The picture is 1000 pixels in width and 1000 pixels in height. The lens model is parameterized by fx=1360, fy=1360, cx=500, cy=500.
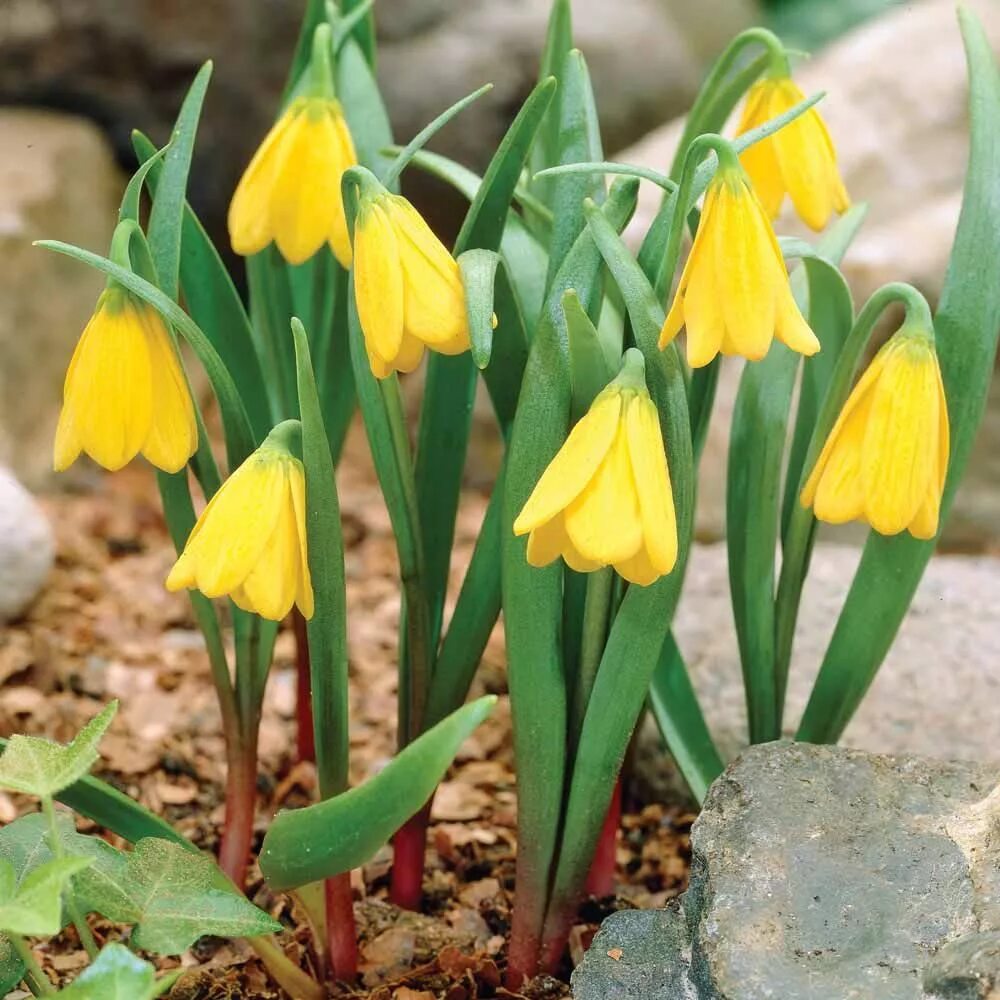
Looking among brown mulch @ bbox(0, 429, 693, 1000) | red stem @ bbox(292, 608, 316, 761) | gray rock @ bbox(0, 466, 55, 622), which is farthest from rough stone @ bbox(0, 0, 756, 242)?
red stem @ bbox(292, 608, 316, 761)

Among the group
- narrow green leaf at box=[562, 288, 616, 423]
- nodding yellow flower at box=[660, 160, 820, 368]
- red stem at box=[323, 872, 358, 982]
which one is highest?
nodding yellow flower at box=[660, 160, 820, 368]

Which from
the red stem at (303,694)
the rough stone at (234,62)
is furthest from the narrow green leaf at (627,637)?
the rough stone at (234,62)

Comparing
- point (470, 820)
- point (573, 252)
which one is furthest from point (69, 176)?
point (573, 252)

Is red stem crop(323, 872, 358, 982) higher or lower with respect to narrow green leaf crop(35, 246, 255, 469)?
lower

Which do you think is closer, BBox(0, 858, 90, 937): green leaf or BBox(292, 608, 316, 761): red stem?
BBox(0, 858, 90, 937): green leaf

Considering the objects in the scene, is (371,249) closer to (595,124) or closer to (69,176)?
(595,124)

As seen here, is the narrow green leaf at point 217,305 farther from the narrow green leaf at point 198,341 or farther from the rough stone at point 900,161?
the rough stone at point 900,161

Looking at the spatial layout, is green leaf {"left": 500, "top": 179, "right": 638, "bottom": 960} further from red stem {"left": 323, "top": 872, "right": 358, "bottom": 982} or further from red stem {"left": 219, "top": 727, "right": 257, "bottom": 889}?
red stem {"left": 219, "top": 727, "right": 257, "bottom": 889}

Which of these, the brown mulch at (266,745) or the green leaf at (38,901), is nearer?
the green leaf at (38,901)
